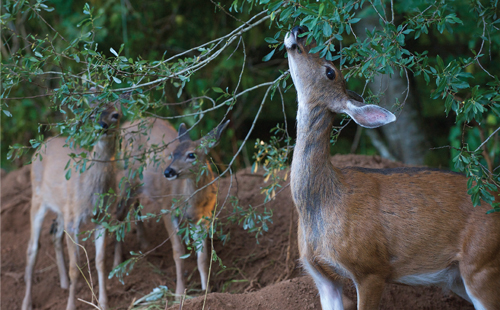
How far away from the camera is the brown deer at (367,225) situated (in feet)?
11.0

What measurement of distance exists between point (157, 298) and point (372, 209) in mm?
2731

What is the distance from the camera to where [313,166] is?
3512 millimetres

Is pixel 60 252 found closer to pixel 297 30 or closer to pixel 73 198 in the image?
pixel 73 198

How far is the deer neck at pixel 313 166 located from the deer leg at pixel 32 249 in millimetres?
3765

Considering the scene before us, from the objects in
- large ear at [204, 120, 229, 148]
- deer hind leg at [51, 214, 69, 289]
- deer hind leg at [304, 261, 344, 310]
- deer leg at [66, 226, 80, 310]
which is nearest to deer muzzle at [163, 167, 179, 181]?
large ear at [204, 120, 229, 148]

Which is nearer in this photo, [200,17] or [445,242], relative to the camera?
[445,242]

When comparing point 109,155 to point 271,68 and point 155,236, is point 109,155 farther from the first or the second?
point 271,68

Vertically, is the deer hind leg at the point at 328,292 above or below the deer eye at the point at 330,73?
below

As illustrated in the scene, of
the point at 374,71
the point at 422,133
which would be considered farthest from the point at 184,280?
the point at 422,133

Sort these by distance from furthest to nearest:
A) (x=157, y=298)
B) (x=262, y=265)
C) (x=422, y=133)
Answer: (x=422, y=133)
(x=262, y=265)
(x=157, y=298)

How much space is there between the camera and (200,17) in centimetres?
982

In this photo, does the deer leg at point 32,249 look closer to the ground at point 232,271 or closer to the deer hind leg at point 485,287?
the ground at point 232,271

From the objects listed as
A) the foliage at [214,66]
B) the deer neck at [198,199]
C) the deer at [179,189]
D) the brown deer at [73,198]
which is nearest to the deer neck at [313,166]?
the foliage at [214,66]

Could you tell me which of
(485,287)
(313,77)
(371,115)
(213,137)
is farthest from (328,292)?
(213,137)
